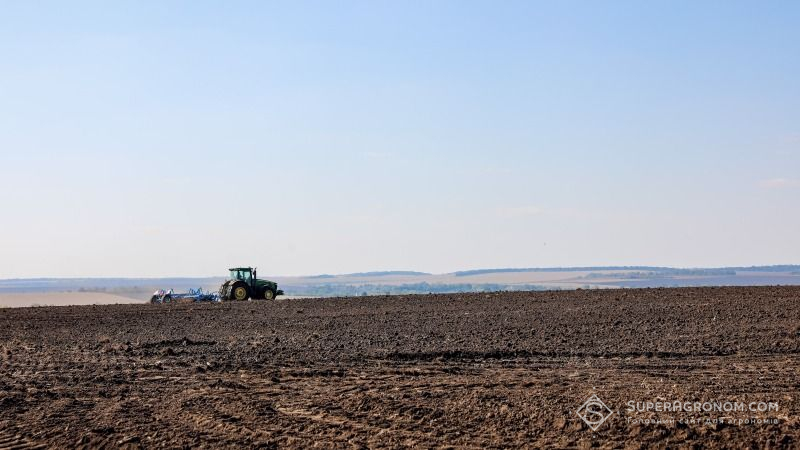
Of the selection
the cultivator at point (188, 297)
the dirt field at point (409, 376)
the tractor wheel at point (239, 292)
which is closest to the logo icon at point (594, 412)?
the dirt field at point (409, 376)

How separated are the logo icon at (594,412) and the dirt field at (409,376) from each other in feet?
0.39

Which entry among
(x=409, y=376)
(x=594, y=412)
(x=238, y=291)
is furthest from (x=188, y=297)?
(x=594, y=412)

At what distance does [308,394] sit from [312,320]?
15787mm

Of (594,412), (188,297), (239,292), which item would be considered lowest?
(594,412)

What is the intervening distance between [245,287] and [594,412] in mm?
37498

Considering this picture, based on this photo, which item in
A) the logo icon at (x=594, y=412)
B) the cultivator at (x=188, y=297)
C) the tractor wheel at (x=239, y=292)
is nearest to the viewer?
the logo icon at (x=594, y=412)

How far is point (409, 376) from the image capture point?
17.3m

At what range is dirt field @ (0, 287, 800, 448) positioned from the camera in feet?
40.7

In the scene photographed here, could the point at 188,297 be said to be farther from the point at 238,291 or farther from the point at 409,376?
the point at 409,376

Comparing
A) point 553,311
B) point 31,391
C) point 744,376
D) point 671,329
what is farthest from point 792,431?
point 553,311

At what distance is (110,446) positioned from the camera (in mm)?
12602

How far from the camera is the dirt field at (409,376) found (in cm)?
1241

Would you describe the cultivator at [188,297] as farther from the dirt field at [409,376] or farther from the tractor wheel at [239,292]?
the dirt field at [409,376]

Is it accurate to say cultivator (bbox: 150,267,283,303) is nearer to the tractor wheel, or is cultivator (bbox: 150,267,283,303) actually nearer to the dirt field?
the tractor wheel
